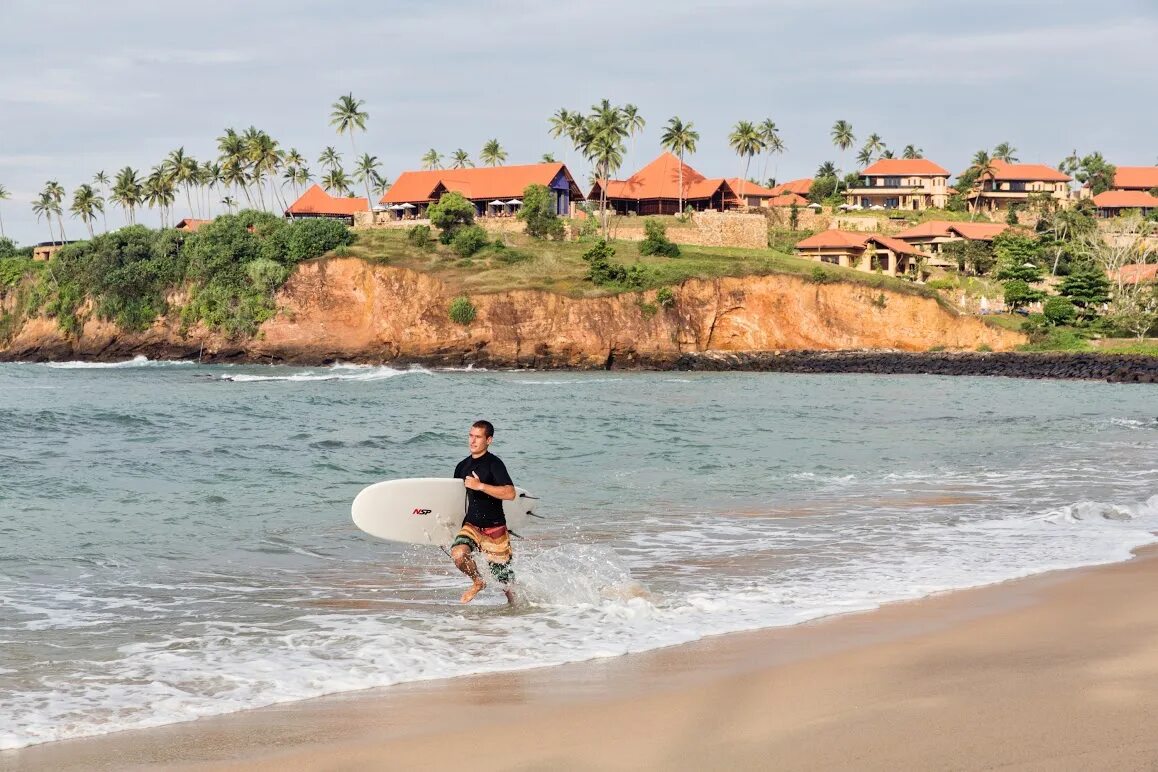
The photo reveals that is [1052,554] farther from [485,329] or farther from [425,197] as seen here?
[425,197]

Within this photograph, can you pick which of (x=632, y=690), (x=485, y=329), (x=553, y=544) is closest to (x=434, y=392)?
(x=485, y=329)

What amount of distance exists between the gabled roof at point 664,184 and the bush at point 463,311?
25.6m

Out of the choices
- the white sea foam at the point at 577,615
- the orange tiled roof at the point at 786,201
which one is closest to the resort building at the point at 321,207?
the orange tiled roof at the point at 786,201

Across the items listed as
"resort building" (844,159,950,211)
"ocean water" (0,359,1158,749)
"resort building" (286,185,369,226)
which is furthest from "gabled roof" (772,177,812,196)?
"ocean water" (0,359,1158,749)

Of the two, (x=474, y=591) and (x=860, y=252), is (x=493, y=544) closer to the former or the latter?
(x=474, y=591)

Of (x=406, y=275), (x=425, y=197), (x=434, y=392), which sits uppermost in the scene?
(x=425, y=197)

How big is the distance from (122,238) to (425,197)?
22.9m

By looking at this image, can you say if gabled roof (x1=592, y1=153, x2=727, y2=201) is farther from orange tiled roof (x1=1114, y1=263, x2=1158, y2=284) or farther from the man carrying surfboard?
the man carrying surfboard

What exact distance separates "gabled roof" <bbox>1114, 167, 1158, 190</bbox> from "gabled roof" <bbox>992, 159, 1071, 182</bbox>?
7225 millimetres

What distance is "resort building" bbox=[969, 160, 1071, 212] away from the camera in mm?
112125

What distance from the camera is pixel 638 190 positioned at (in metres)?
92.9

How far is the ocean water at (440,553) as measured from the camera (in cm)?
783

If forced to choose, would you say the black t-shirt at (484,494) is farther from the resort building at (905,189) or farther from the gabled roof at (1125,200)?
the gabled roof at (1125,200)

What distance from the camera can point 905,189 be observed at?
11112 cm
